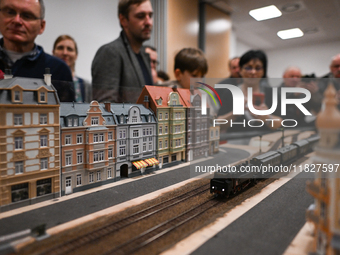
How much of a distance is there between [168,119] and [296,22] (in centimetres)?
1140

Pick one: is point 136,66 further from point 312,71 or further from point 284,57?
point 312,71

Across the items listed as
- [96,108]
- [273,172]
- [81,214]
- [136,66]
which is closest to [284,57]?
[273,172]

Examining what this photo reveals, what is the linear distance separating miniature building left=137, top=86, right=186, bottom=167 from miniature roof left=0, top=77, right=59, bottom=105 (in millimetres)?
6855

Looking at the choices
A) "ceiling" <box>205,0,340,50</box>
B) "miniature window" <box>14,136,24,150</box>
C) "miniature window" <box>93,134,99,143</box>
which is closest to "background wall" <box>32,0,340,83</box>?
"ceiling" <box>205,0,340,50</box>

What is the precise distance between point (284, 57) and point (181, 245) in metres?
16.3

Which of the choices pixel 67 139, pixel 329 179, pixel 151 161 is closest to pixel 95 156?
pixel 67 139

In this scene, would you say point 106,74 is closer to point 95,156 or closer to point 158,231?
point 95,156

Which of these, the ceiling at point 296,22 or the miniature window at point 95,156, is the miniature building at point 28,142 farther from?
the ceiling at point 296,22

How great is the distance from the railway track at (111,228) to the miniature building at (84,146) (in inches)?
173

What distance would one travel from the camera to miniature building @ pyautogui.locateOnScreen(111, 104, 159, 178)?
52.4 feet

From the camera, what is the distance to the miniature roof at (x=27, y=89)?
11352mm

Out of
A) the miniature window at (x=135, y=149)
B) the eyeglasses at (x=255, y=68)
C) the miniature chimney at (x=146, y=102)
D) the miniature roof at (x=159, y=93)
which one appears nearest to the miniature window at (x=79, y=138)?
the miniature window at (x=135, y=149)

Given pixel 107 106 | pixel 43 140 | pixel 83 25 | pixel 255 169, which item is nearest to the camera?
pixel 43 140

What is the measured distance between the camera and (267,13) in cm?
1753
